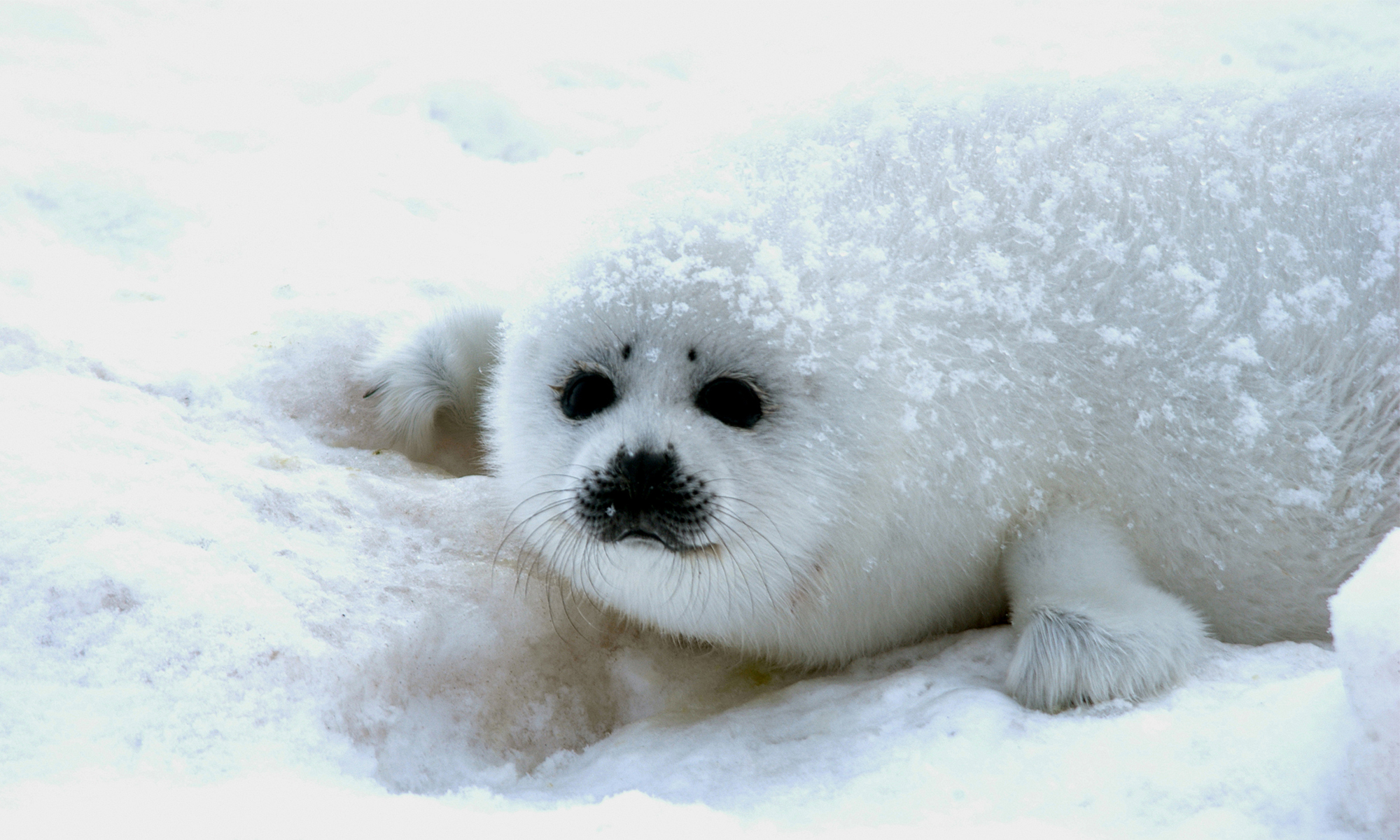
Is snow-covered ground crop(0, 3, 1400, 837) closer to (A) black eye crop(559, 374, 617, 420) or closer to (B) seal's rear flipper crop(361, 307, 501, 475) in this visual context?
(B) seal's rear flipper crop(361, 307, 501, 475)

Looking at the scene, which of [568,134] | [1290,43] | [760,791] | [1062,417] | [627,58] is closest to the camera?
[760,791]

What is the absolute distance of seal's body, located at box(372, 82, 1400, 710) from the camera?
6.15 feet

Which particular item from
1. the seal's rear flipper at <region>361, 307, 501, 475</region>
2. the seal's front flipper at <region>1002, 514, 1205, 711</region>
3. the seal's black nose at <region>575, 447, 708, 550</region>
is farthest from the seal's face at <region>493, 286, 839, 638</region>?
the seal's rear flipper at <region>361, 307, 501, 475</region>

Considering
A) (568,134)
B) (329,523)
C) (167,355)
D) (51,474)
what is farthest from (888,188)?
(568,134)

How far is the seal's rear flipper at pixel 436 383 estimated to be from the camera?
2812 mm

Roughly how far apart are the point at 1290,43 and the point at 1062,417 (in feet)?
8.25

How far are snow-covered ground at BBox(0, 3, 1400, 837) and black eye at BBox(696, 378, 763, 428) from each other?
43 centimetres

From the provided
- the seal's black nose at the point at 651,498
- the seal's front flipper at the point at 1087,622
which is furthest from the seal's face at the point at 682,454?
the seal's front flipper at the point at 1087,622

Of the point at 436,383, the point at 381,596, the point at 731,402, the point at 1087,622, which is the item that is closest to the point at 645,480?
the point at 731,402

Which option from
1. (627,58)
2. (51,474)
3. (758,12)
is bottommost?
(51,474)

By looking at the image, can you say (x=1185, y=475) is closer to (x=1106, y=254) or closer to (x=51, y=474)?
(x=1106, y=254)

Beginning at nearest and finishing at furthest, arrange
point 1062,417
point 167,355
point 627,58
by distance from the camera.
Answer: point 1062,417 → point 167,355 → point 627,58

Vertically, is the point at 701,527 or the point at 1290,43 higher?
the point at 1290,43

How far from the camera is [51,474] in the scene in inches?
74.2
